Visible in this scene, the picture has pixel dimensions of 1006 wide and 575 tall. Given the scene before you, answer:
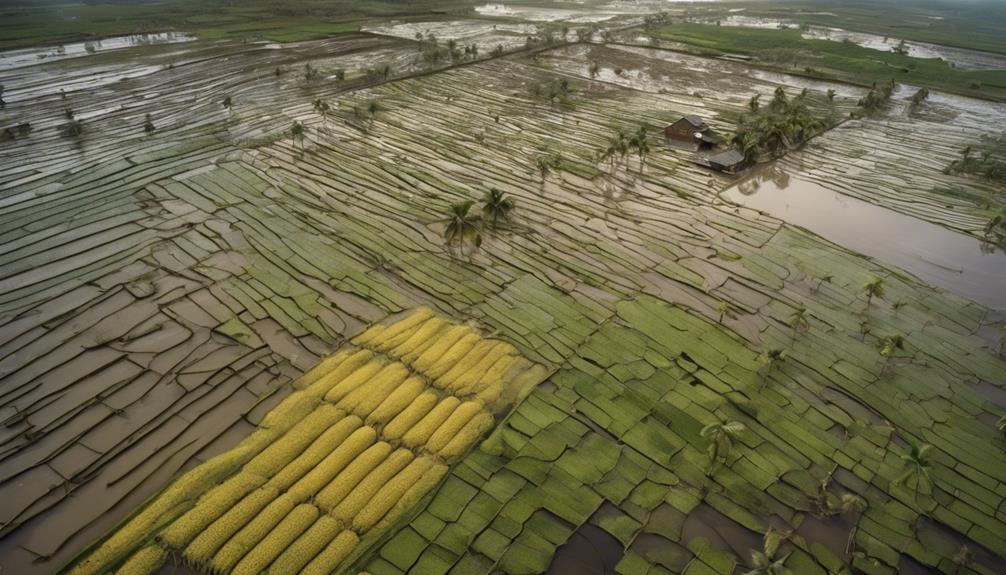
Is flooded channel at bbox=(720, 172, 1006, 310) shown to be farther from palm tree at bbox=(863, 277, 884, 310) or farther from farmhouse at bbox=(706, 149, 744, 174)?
palm tree at bbox=(863, 277, 884, 310)

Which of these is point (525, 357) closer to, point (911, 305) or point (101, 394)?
point (101, 394)

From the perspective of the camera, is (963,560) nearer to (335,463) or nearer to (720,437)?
(720,437)

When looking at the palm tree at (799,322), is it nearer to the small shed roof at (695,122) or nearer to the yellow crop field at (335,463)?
the yellow crop field at (335,463)

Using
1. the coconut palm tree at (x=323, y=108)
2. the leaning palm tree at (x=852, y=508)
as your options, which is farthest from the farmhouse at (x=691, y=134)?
the leaning palm tree at (x=852, y=508)

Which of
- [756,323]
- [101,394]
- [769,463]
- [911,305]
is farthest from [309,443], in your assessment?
[911,305]

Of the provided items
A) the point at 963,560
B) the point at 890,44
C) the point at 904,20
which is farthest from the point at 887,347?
the point at 904,20

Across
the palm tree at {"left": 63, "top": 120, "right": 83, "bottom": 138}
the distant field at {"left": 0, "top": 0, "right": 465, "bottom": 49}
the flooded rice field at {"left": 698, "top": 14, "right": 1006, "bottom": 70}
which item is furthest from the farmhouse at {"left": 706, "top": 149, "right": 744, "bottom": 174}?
the distant field at {"left": 0, "top": 0, "right": 465, "bottom": 49}
